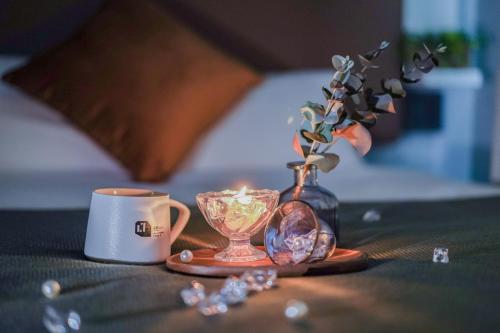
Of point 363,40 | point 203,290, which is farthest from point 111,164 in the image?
point 203,290

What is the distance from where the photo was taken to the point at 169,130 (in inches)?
98.3

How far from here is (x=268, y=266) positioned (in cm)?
122

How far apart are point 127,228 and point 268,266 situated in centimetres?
23

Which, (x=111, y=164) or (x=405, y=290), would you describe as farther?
(x=111, y=164)

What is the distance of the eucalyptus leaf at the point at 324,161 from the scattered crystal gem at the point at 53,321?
50cm

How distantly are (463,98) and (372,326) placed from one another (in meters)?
2.77

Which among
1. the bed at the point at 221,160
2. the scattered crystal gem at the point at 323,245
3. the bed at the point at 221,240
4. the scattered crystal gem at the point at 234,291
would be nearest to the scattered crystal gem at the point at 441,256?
the bed at the point at 221,240

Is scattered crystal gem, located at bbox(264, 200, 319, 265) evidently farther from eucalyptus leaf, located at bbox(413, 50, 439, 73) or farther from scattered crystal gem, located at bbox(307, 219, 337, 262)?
eucalyptus leaf, located at bbox(413, 50, 439, 73)

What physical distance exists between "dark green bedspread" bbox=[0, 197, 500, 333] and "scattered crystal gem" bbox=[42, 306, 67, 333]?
0.01 m

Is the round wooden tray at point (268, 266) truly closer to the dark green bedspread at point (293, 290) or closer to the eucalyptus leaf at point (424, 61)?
the dark green bedspread at point (293, 290)

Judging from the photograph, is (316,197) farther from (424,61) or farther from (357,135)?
(424,61)

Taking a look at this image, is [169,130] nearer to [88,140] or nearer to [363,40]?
[88,140]

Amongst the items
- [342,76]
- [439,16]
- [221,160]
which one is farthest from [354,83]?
[439,16]

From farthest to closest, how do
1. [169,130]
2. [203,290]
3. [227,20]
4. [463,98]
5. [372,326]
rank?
1. [463,98]
2. [227,20]
3. [169,130]
4. [203,290]
5. [372,326]
